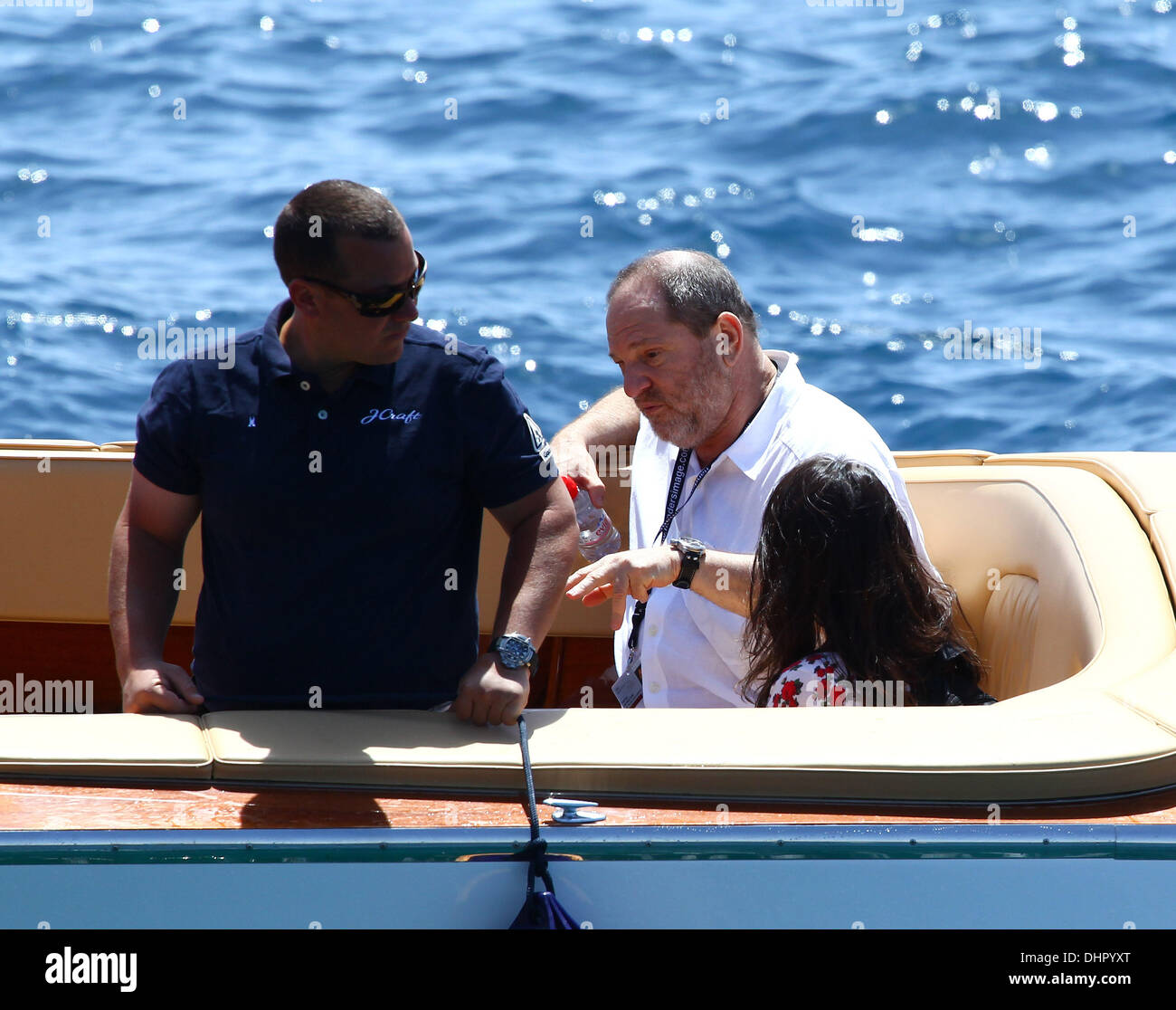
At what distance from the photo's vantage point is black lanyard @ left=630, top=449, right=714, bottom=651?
2.53 meters

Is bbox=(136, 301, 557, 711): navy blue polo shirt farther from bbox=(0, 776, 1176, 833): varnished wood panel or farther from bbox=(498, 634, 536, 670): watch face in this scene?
bbox=(0, 776, 1176, 833): varnished wood panel

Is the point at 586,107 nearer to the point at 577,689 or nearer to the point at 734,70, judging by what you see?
the point at 734,70

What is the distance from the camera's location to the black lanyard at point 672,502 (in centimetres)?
253

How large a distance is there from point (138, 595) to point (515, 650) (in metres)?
0.54

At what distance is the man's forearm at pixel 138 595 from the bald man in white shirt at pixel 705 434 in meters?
0.80

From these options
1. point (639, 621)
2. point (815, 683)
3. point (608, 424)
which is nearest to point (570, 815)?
point (815, 683)

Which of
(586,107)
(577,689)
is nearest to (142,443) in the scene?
(577,689)

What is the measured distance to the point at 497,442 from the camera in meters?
1.90

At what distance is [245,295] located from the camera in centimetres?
728

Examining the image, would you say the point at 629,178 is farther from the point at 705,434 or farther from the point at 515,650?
the point at 515,650

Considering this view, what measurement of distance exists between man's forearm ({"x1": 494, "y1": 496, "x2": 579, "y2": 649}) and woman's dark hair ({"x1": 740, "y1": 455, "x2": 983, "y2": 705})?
30 cm

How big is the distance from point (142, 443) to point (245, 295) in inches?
220

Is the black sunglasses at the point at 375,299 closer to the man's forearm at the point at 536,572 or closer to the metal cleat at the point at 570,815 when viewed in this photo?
the man's forearm at the point at 536,572

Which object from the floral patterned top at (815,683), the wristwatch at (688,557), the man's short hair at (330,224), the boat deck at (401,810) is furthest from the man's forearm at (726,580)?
the man's short hair at (330,224)
